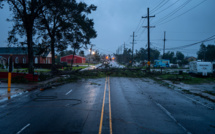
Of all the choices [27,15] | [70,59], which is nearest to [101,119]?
[27,15]

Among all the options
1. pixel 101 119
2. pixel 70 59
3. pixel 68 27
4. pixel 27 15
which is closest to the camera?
pixel 101 119

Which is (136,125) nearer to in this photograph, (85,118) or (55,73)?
(85,118)

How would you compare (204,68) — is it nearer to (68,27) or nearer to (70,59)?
(68,27)

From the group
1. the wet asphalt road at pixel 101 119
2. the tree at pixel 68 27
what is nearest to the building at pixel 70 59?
the tree at pixel 68 27

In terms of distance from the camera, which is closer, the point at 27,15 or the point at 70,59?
the point at 27,15

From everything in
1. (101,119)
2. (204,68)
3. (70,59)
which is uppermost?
(70,59)

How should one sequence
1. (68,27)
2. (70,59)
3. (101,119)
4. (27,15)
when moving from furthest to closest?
(70,59), (68,27), (27,15), (101,119)

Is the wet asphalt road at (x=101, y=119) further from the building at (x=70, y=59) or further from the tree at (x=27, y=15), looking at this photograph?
the building at (x=70, y=59)

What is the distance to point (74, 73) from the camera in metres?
32.2

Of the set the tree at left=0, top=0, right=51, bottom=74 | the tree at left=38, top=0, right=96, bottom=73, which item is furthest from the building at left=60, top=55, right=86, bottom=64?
the tree at left=0, top=0, right=51, bottom=74

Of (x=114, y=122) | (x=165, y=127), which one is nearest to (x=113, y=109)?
(x=114, y=122)

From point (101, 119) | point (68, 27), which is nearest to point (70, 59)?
point (68, 27)

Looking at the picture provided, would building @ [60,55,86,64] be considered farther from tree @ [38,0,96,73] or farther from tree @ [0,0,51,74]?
tree @ [0,0,51,74]

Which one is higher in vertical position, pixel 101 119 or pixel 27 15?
pixel 27 15
